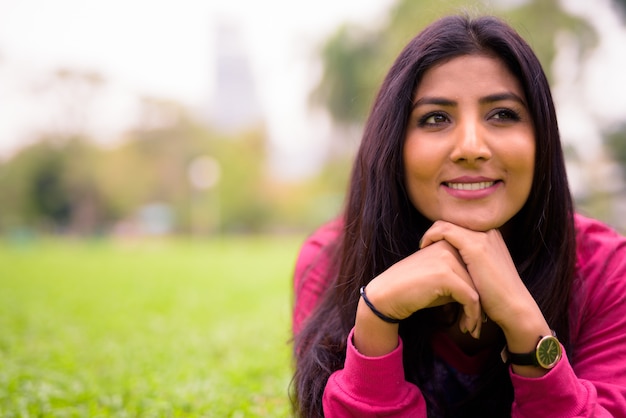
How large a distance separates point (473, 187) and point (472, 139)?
5.3 inches

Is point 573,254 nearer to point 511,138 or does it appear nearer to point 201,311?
point 511,138

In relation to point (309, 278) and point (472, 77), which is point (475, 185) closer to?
point (472, 77)

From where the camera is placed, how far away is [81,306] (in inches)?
282

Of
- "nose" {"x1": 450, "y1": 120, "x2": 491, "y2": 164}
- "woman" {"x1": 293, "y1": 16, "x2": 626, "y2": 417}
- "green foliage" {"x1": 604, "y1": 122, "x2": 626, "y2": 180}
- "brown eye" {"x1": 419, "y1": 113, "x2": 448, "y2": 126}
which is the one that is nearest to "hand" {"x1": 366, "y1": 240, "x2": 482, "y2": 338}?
"woman" {"x1": 293, "y1": 16, "x2": 626, "y2": 417}

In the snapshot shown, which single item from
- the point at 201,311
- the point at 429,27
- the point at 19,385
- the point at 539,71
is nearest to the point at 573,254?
the point at 539,71

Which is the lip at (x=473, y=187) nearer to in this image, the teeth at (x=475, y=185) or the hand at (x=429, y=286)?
the teeth at (x=475, y=185)

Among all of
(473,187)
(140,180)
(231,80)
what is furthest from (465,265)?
(231,80)

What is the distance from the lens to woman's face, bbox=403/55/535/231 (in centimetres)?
154

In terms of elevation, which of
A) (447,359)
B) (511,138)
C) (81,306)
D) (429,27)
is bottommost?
(81,306)

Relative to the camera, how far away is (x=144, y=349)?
14.7ft

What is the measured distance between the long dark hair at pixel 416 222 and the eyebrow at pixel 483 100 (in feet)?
0.11

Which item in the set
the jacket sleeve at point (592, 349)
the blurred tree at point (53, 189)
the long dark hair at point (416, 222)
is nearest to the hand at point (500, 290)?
the jacket sleeve at point (592, 349)

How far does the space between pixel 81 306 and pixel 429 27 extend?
6630 millimetres

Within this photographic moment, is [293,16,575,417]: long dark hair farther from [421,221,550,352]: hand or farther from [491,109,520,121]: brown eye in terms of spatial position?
[421,221,550,352]: hand
